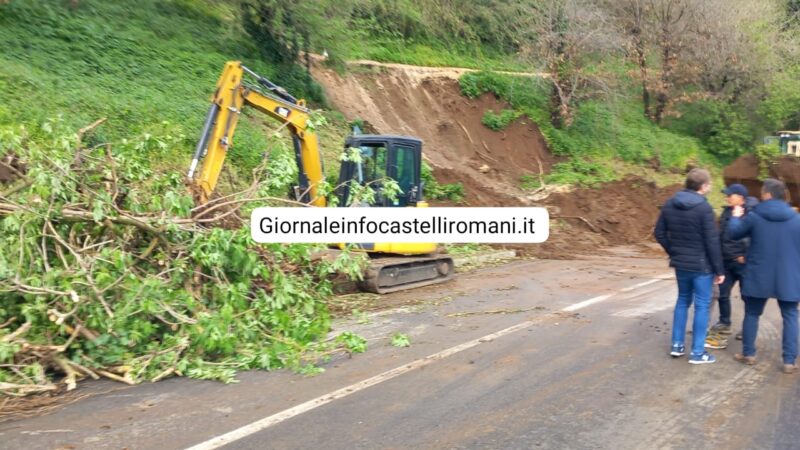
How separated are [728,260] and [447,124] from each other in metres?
18.5

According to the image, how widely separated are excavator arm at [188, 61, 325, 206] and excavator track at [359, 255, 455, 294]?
A: 1475 mm

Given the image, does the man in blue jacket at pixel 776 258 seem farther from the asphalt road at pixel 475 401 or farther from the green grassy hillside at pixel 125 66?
the green grassy hillside at pixel 125 66

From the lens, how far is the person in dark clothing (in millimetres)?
8188

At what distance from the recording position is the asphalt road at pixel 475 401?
5.76m

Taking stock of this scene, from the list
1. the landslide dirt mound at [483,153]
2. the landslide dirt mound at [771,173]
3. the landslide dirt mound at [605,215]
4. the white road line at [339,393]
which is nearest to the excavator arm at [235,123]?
the white road line at [339,393]

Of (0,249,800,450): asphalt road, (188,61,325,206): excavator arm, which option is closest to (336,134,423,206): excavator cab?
(188,61,325,206): excavator arm

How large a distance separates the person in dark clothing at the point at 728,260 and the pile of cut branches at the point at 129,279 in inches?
168

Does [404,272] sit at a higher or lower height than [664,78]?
lower

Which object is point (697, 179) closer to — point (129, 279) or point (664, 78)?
point (129, 279)

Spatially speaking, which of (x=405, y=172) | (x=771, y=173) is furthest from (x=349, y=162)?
(x=771, y=173)

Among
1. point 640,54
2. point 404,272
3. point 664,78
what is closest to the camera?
point 404,272

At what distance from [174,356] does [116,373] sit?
517 mm

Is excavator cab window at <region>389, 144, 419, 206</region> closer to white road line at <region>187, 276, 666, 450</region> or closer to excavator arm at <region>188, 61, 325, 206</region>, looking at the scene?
excavator arm at <region>188, 61, 325, 206</region>

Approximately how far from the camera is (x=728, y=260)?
8.37 m
